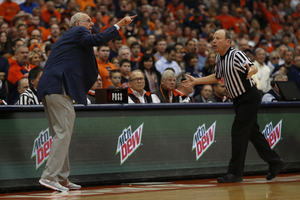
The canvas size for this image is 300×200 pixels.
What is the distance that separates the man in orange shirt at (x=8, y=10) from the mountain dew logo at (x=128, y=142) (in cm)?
728

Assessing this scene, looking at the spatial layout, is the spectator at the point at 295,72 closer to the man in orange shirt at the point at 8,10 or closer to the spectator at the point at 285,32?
the spectator at the point at 285,32

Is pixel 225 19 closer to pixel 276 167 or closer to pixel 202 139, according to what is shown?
pixel 202 139

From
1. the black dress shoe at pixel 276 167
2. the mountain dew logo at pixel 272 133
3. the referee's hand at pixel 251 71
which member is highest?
the referee's hand at pixel 251 71

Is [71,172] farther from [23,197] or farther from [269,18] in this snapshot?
[269,18]

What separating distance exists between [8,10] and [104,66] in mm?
4487

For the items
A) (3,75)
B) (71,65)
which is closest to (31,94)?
(71,65)

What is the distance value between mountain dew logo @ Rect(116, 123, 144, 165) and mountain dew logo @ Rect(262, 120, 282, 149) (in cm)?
217

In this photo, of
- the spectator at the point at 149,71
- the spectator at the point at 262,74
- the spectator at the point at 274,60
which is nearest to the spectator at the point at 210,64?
the spectator at the point at 262,74

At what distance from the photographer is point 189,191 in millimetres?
5102

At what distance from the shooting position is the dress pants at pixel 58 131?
503cm

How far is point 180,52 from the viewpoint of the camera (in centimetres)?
1076

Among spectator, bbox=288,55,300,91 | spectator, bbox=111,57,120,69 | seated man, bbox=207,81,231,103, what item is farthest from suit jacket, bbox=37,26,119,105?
spectator, bbox=288,55,300,91

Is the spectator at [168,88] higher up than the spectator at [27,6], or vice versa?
the spectator at [27,6]

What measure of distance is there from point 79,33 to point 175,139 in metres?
2.21
